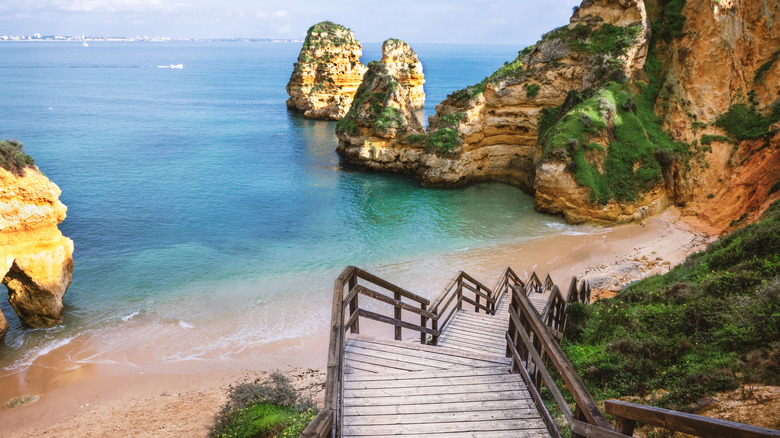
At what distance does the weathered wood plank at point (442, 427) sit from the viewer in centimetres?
436

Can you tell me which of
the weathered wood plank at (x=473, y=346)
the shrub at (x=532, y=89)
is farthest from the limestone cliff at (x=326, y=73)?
the weathered wood plank at (x=473, y=346)

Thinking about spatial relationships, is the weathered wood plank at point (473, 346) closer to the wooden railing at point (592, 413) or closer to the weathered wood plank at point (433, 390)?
the wooden railing at point (592, 413)

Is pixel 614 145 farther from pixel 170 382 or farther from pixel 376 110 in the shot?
pixel 170 382

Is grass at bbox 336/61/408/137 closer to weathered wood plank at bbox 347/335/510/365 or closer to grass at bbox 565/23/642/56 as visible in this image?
grass at bbox 565/23/642/56

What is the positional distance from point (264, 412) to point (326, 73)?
61.2 meters

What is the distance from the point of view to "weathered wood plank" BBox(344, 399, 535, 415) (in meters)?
4.65

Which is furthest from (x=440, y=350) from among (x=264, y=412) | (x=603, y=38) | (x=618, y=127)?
(x=603, y=38)

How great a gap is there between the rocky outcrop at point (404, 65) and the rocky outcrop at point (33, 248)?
182 feet

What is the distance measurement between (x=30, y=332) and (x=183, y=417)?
9.54 m

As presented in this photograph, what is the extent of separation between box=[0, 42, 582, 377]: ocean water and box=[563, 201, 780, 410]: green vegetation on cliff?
1038 cm

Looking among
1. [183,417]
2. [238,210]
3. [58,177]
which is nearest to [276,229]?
[238,210]

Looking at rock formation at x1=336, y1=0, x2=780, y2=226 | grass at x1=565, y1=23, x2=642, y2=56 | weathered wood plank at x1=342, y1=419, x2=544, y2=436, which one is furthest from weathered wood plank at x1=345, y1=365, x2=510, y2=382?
grass at x1=565, y1=23, x2=642, y2=56

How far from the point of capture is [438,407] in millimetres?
4781

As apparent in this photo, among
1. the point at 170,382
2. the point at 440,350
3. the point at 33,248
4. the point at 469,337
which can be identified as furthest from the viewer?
the point at 33,248
